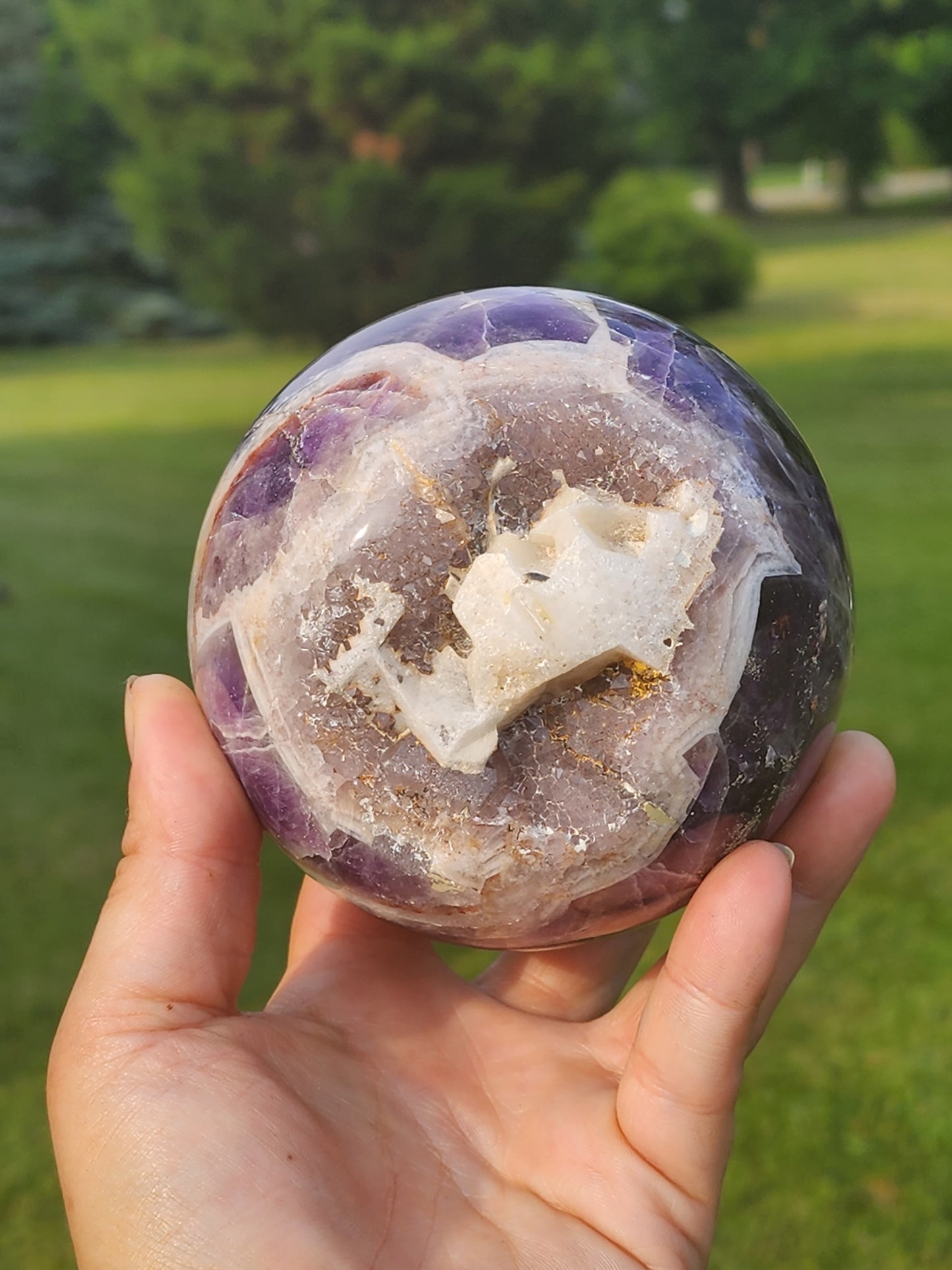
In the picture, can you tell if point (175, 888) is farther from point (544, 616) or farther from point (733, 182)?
point (733, 182)

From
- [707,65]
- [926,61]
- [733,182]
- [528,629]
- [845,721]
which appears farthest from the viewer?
[733,182]

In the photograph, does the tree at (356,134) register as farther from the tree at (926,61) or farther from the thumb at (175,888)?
the thumb at (175,888)

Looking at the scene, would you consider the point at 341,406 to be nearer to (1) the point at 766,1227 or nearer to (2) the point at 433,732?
(2) the point at 433,732

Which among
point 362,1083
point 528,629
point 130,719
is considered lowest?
point 362,1083

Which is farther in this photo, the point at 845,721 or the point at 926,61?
the point at 926,61

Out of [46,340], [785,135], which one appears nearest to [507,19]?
[46,340]

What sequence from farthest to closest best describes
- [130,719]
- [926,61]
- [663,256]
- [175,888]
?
[926,61] → [663,256] → [130,719] → [175,888]

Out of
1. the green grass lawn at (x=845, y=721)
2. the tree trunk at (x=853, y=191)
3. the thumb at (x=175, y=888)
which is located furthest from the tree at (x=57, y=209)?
the tree trunk at (x=853, y=191)

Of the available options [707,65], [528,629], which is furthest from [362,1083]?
[707,65]
